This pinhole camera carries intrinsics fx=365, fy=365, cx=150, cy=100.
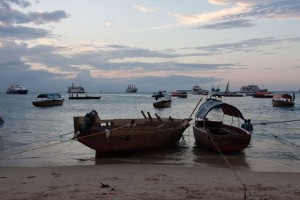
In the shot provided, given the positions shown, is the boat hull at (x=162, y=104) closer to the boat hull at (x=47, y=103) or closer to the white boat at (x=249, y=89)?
the boat hull at (x=47, y=103)

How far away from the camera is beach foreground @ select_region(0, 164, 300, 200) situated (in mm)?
7875

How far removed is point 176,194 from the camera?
26.1 ft

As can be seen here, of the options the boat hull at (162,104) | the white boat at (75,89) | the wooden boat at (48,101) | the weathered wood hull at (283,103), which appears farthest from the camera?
→ the white boat at (75,89)

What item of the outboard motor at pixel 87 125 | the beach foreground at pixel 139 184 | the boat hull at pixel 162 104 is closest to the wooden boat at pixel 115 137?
the outboard motor at pixel 87 125

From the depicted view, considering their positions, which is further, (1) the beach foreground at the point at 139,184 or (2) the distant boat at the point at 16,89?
(2) the distant boat at the point at 16,89

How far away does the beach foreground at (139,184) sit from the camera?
25.8ft

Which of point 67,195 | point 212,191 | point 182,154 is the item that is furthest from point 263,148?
point 67,195

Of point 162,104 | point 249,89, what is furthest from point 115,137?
point 249,89

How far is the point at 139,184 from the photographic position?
9.01 m

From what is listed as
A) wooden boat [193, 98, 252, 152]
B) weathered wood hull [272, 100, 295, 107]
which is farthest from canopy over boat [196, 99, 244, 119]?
weathered wood hull [272, 100, 295, 107]

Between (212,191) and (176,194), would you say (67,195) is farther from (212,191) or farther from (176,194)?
(212,191)

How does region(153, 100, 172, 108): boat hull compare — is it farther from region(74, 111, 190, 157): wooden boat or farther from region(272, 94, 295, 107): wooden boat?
region(74, 111, 190, 157): wooden boat

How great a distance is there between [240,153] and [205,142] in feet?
5.34

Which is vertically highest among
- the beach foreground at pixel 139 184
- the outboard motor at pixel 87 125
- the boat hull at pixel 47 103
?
the outboard motor at pixel 87 125
